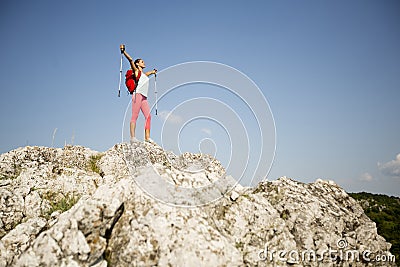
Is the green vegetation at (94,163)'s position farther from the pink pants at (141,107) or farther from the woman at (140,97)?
the pink pants at (141,107)

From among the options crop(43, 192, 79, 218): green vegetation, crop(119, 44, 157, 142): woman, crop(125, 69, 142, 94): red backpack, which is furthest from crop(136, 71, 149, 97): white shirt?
crop(43, 192, 79, 218): green vegetation

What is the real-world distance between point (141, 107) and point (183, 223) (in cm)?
675

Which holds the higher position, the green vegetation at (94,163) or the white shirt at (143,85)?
the white shirt at (143,85)

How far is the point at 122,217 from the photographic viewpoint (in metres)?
6.45

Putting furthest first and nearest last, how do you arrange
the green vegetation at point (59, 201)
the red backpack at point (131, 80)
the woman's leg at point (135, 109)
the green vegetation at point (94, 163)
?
1. the green vegetation at point (94, 163)
2. the red backpack at point (131, 80)
3. the woman's leg at point (135, 109)
4. the green vegetation at point (59, 201)

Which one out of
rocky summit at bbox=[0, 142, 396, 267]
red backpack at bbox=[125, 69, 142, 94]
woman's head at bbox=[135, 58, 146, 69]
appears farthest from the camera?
woman's head at bbox=[135, 58, 146, 69]

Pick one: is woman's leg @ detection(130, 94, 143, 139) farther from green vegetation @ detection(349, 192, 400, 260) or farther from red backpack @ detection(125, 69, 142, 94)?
green vegetation @ detection(349, 192, 400, 260)

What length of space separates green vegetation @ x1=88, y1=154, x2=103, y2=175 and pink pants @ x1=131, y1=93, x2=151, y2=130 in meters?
3.33

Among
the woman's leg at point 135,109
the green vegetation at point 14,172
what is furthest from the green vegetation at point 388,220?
the green vegetation at point 14,172

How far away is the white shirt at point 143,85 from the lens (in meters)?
11.7

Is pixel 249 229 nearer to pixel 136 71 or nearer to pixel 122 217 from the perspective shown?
pixel 122 217

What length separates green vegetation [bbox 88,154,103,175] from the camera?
13239 mm

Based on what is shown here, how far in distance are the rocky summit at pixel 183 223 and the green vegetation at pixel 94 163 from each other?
2624 mm

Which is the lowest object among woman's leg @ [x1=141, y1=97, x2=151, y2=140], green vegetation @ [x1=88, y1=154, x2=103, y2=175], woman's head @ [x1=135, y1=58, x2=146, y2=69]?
green vegetation @ [x1=88, y1=154, x2=103, y2=175]
